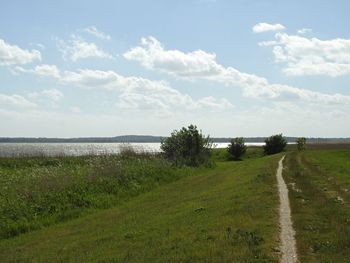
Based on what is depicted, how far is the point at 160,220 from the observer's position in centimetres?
1750

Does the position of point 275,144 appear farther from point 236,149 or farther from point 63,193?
point 63,193

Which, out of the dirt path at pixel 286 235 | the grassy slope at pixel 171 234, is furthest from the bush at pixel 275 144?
the dirt path at pixel 286 235

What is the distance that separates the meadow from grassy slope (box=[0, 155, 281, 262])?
4 centimetres

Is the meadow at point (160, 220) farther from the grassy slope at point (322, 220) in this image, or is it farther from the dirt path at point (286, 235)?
the dirt path at point (286, 235)

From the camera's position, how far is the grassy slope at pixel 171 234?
462 inches

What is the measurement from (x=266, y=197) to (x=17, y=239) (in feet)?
33.6

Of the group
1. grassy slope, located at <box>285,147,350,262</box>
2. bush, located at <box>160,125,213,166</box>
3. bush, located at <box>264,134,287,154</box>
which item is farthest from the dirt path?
bush, located at <box>264,134,287,154</box>

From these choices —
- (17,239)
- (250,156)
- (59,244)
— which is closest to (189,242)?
(59,244)

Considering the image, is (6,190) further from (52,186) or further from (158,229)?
(158,229)

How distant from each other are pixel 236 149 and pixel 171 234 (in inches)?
2724

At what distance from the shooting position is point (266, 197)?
1952cm

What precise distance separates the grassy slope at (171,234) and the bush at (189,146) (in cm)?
3102

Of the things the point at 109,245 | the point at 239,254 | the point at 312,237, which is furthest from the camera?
the point at 109,245

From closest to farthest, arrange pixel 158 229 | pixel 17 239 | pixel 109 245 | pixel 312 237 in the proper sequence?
pixel 312 237 → pixel 109 245 → pixel 158 229 → pixel 17 239
